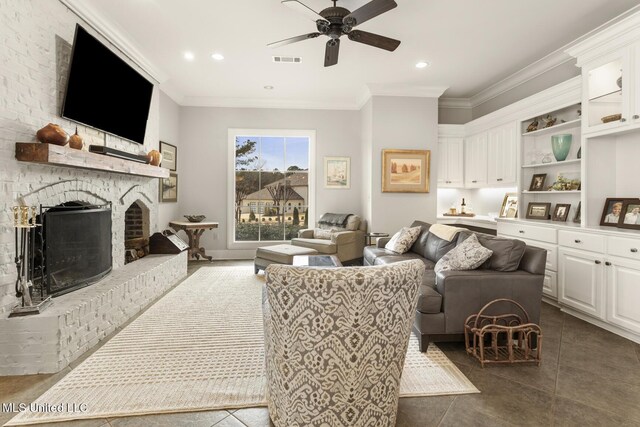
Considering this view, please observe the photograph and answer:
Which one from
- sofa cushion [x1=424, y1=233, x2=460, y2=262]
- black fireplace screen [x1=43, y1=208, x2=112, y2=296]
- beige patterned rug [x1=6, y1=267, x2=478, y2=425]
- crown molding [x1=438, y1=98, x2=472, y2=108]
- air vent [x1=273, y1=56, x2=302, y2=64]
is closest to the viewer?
beige patterned rug [x1=6, y1=267, x2=478, y2=425]

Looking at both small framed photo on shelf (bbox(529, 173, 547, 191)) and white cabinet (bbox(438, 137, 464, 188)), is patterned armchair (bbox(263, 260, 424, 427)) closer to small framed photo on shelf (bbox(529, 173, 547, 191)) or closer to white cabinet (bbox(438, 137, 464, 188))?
small framed photo on shelf (bbox(529, 173, 547, 191))

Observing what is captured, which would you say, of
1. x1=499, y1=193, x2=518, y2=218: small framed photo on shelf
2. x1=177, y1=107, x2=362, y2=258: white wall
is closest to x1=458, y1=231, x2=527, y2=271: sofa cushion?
x1=499, y1=193, x2=518, y2=218: small framed photo on shelf

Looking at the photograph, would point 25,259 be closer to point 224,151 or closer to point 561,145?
point 224,151

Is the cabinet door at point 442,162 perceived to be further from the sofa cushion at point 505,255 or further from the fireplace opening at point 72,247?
the fireplace opening at point 72,247

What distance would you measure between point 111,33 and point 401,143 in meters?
4.14

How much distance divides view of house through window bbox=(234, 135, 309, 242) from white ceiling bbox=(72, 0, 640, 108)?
1.13 metres

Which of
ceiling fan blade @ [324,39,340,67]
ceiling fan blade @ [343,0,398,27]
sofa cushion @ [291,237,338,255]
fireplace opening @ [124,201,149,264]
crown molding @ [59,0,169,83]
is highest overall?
crown molding @ [59,0,169,83]

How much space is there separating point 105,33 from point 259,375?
367cm

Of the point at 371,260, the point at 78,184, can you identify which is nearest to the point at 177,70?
the point at 78,184

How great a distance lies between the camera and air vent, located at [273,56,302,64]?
426cm

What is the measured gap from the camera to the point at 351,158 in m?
6.38

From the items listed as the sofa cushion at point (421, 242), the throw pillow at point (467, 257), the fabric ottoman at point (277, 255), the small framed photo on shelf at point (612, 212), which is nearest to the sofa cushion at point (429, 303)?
the throw pillow at point (467, 257)

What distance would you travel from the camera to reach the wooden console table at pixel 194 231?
A: 5.43 m

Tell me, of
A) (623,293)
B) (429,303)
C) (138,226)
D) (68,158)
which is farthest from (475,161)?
(68,158)
